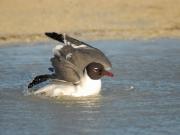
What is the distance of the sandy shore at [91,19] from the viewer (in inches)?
614

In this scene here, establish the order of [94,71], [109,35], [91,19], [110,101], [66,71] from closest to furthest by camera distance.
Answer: [110,101] < [94,71] < [66,71] < [109,35] < [91,19]

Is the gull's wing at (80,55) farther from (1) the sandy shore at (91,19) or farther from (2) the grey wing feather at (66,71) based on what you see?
(1) the sandy shore at (91,19)

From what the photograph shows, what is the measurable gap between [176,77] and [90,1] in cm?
836

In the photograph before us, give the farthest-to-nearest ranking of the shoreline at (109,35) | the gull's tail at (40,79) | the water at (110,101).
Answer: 1. the shoreline at (109,35)
2. the gull's tail at (40,79)
3. the water at (110,101)

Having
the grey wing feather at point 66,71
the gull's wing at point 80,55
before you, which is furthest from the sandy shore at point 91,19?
the grey wing feather at point 66,71

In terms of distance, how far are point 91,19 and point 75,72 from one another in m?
7.31

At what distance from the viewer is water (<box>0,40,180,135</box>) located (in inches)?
324

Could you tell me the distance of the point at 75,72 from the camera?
988 cm

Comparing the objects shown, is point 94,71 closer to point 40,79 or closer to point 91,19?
point 40,79

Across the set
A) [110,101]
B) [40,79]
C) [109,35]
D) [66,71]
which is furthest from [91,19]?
[110,101]

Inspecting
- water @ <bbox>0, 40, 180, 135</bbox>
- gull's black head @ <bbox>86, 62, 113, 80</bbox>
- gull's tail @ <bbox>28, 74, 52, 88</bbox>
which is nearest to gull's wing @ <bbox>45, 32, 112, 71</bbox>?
gull's black head @ <bbox>86, 62, 113, 80</bbox>

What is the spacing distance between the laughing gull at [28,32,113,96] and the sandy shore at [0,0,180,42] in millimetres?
5029

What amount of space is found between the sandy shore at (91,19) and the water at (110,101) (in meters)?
2.07

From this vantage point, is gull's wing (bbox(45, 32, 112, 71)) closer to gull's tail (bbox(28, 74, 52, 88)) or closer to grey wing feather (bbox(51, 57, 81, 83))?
grey wing feather (bbox(51, 57, 81, 83))
